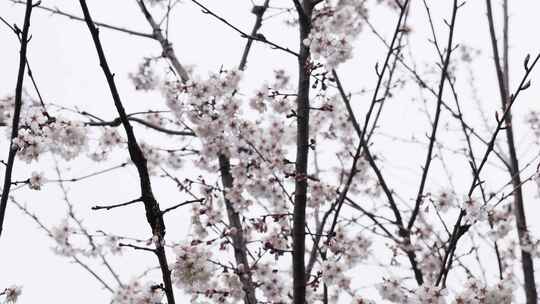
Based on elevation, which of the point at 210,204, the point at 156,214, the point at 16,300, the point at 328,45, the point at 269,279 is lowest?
the point at 156,214

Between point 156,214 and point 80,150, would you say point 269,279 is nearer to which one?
point 80,150

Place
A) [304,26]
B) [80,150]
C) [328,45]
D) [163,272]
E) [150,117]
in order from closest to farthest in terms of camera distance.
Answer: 1. [163,272]
2. [304,26]
3. [328,45]
4. [80,150]
5. [150,117]

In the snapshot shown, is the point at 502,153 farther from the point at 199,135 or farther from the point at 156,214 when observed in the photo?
the point at 156,214

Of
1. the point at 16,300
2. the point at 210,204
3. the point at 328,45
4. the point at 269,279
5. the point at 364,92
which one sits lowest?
the point at 16,300

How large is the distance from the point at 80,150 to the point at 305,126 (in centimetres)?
188

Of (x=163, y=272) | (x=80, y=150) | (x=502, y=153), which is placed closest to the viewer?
(x=163, y=272)

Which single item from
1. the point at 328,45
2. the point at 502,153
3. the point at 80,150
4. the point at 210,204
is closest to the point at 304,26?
the point at 328,45

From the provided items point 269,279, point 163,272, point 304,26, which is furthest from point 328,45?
point 163,272

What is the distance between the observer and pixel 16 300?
8.93 feet

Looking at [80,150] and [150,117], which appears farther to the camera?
[150,117]

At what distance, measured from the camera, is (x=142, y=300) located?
2732 mm

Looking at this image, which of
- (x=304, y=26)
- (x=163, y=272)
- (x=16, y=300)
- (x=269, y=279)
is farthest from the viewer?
(x=269, y=279)

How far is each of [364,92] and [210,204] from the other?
169cm

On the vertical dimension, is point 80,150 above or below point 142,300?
above
